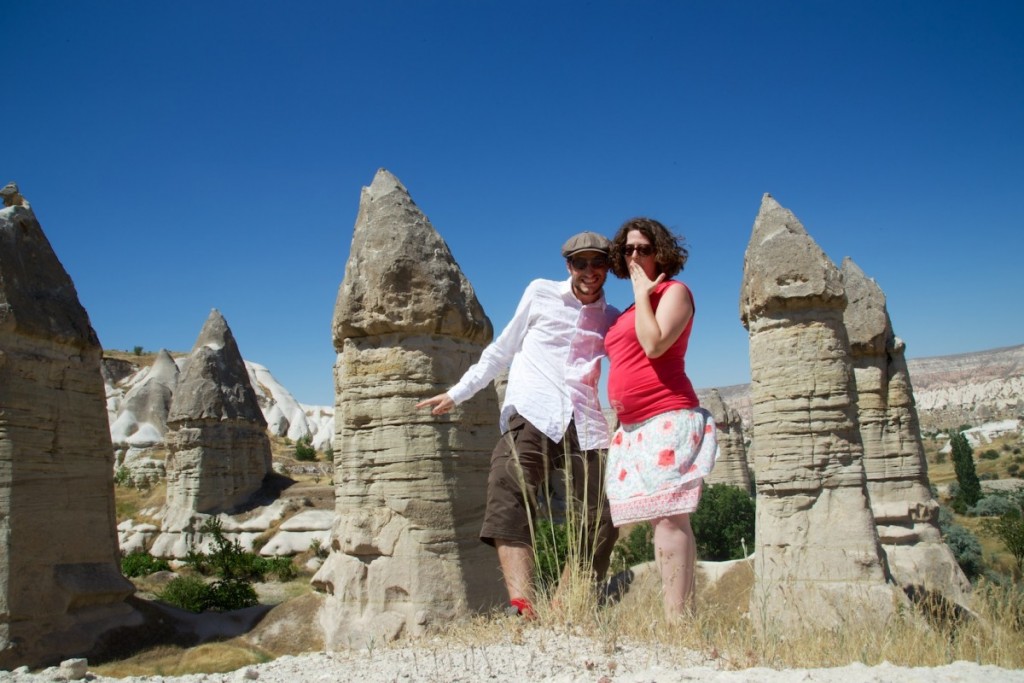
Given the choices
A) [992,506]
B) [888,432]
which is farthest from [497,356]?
[992,506]

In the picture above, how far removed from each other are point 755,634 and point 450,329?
4036 mm

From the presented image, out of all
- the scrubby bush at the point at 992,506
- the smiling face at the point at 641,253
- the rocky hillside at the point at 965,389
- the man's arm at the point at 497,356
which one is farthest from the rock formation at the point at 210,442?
the rocky hillside at the point at 965,389

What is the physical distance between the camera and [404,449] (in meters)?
6.60

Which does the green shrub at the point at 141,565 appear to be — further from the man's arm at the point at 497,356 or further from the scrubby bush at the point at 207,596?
the man's arm at the point at 497,356

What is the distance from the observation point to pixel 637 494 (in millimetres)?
3285

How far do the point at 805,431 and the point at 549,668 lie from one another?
225 inches

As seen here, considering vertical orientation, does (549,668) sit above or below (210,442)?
below

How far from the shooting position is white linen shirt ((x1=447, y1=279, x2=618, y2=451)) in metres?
3.70

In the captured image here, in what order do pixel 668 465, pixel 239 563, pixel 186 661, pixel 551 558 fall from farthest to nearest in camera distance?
pixel 239 563, pixel 186 661, pixel 551 558, pixel 668 465

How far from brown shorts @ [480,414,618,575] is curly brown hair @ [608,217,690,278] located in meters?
0.84

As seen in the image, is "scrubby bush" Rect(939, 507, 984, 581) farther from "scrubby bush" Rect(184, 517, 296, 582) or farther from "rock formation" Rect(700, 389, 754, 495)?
"scrubby bush" Rect(184, 517, 296, 582)

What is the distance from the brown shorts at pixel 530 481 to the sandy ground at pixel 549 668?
19.4 inches

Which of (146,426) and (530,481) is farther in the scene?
(146,426)

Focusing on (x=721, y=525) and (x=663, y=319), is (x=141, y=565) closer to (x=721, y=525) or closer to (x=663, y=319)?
(x=721, y=525)
